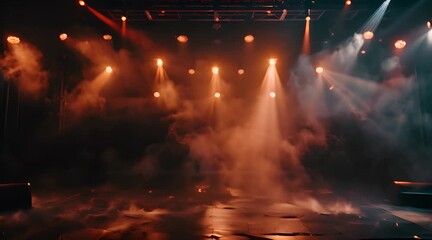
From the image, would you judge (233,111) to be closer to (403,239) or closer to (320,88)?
(320,88)

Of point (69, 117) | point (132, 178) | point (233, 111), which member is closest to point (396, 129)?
point (233, 111)

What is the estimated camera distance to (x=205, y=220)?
5914 mm

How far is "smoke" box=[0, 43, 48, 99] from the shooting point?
9797 millimetres

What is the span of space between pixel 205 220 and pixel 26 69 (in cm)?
917

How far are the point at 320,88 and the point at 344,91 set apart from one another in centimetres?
102

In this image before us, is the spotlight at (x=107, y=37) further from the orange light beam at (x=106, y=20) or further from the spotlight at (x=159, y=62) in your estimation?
the spotlight at (x=159, y=62)

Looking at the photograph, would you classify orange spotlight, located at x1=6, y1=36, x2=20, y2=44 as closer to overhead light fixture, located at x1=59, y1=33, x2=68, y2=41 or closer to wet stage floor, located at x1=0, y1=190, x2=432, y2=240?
overhead light fixture, located at x1=59, y1=33, x2=68, y2=41

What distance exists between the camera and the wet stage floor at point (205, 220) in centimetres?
494

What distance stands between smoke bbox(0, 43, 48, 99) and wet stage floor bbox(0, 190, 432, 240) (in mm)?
4775

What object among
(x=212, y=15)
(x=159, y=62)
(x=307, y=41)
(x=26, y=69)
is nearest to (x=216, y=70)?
(x=159, y=62)

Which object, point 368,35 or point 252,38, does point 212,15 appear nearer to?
point 252,38

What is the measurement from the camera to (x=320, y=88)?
13.0 meters

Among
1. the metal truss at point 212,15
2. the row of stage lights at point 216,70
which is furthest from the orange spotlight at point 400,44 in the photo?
the metal truss at point 212,15

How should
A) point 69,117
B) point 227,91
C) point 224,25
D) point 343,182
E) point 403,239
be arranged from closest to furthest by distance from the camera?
point 403,239 < point 224,25 < point 343,182 < point 69,117 < point 227,91
